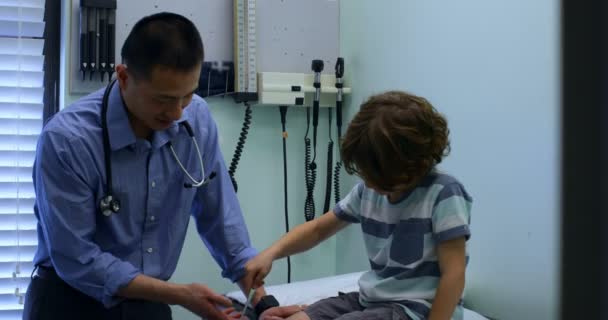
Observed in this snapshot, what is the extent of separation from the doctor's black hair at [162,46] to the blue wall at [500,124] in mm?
843

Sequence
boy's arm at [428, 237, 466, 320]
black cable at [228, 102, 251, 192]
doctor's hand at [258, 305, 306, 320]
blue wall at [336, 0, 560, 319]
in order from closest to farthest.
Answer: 1. boy's arm at [428, 237, 466, 320]
2. doctor's hand at [258, 305, 306, 320]
3. blue wall at [336, 0, 560, 319]
4. black cable at [228, 102, 251, 192]

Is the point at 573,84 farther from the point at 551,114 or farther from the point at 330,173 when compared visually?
the point at 330,173

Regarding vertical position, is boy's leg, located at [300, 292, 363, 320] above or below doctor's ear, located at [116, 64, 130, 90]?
below

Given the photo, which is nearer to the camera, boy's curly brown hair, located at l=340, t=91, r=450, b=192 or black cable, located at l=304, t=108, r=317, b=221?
boy's curly brown hair, located at l=340, t=91, r=450, b=192

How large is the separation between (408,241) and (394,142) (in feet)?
0.73

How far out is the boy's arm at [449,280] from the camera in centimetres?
130

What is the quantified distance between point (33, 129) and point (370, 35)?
4.69 feet

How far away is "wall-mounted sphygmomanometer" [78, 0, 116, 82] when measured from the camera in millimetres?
2568

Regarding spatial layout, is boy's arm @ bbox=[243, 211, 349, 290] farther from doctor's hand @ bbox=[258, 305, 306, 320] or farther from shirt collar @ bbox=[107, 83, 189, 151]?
shirt collar @ bbox=[107, 83, 189, 151]

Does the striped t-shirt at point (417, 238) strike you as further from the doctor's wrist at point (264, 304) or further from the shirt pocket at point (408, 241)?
the doctor's wrist at point (264, 304)


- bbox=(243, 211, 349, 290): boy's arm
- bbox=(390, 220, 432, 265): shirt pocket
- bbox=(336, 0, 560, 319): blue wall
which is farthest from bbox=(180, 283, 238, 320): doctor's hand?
bbox=(336, 0, 560, 319): blue wall

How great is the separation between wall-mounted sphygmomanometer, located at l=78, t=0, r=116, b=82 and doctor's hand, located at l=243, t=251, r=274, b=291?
Result: 49.6 inches

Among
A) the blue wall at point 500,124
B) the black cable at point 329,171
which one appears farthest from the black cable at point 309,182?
the blue wall at point 500,124

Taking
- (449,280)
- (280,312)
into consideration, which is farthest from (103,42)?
(449,280)
